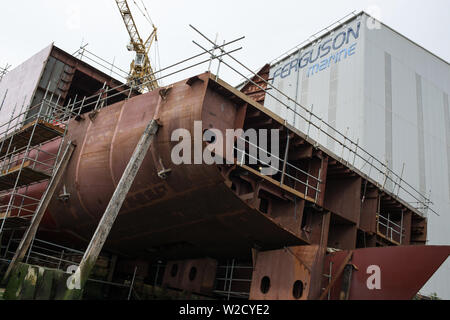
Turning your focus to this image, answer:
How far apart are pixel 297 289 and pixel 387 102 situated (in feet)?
79.5

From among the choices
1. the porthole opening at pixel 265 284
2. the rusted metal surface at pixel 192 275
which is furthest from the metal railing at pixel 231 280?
the porthole opening at pixel 265 284

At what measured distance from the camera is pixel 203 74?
915 cm

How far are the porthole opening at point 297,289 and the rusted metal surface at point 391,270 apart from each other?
60cm

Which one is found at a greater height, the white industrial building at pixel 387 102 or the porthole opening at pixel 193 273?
the white industrial building at pixel 387 102

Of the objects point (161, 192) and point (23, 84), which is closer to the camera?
point (161, 192)

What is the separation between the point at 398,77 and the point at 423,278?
26.7 m

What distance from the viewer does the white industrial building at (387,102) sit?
2884 centimetres

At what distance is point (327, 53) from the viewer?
109 feet

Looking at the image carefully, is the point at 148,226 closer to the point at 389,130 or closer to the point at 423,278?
the point at 423,278

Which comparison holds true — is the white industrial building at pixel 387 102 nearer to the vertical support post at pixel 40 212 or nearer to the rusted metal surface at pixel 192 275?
the rusted metal surface at pixel 192 275

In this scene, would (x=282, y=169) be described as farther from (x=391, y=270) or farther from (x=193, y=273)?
(x=193, y=273)

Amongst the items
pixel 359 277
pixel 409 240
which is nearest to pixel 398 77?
pixel 409 240

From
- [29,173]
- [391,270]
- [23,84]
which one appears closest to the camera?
[391,270]

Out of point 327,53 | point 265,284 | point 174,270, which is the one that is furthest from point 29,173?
point 327,53
